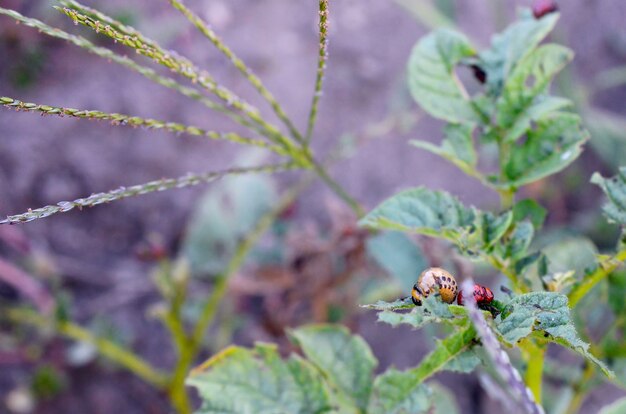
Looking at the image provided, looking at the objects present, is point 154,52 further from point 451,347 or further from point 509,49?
point 509,49

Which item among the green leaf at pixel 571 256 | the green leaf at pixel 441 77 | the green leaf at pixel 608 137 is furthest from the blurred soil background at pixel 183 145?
the green leaf at pixel 441 77

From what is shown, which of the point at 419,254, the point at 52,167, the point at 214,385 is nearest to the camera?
the point at 214,385

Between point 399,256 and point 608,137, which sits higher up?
point 608,137

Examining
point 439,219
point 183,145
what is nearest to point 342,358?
point 439,219

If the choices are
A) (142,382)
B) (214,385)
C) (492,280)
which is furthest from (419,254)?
(142,382)

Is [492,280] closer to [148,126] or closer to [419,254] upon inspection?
[419,254]

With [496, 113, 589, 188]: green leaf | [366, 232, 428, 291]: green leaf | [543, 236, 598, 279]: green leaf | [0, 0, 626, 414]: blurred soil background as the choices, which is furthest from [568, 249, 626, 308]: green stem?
[0, 0, 626, 414]: blurred soil background
